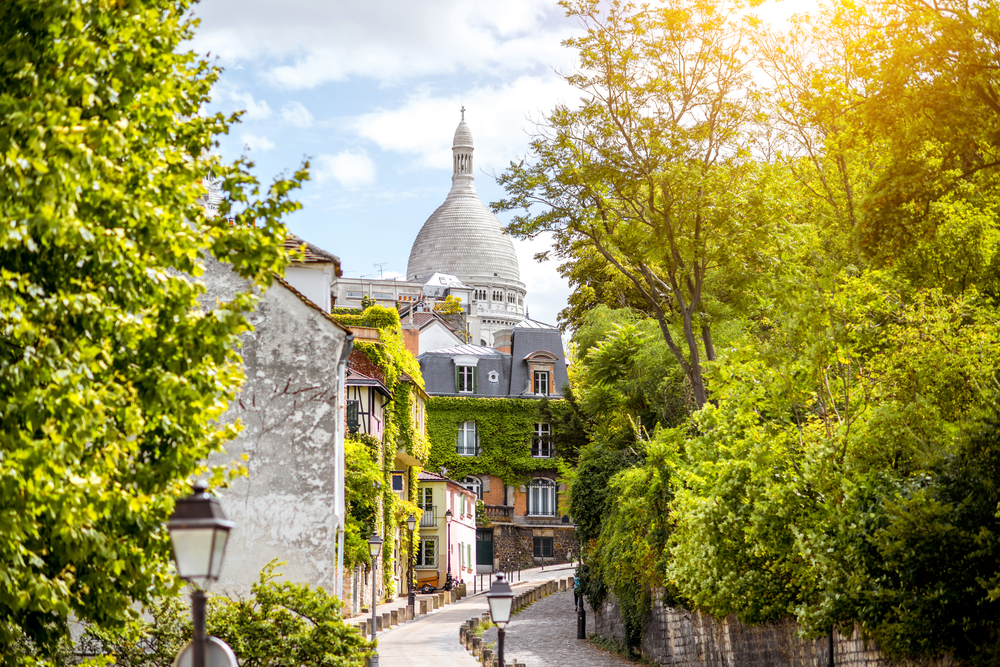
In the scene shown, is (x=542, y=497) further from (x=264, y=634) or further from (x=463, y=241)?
(x=463, y=241)

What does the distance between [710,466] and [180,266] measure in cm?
1303

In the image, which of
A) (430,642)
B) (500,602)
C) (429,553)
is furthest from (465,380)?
(500,602)

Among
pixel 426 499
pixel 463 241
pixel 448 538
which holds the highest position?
pixel 463 241

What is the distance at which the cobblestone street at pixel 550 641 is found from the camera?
30648 millimetres

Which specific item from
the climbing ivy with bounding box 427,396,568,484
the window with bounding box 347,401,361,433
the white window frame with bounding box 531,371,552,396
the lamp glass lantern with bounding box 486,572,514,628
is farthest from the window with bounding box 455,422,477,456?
the lamp glass lantern with bounding box 486,572,514,628

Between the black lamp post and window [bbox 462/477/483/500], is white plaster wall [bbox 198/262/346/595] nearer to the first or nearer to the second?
the black lamp post

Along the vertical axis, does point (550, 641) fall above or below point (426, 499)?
below

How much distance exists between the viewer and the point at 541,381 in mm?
72438

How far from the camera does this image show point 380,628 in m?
32.7

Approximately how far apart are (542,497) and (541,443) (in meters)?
3.59

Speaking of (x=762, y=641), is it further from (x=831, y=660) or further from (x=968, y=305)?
(x=968, y=305)

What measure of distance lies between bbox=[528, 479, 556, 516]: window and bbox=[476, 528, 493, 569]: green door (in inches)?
149

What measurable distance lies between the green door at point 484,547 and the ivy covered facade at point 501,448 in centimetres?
6

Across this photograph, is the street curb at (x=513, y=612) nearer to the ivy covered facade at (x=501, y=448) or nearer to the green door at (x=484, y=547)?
the green door at (x=484, y=547)
